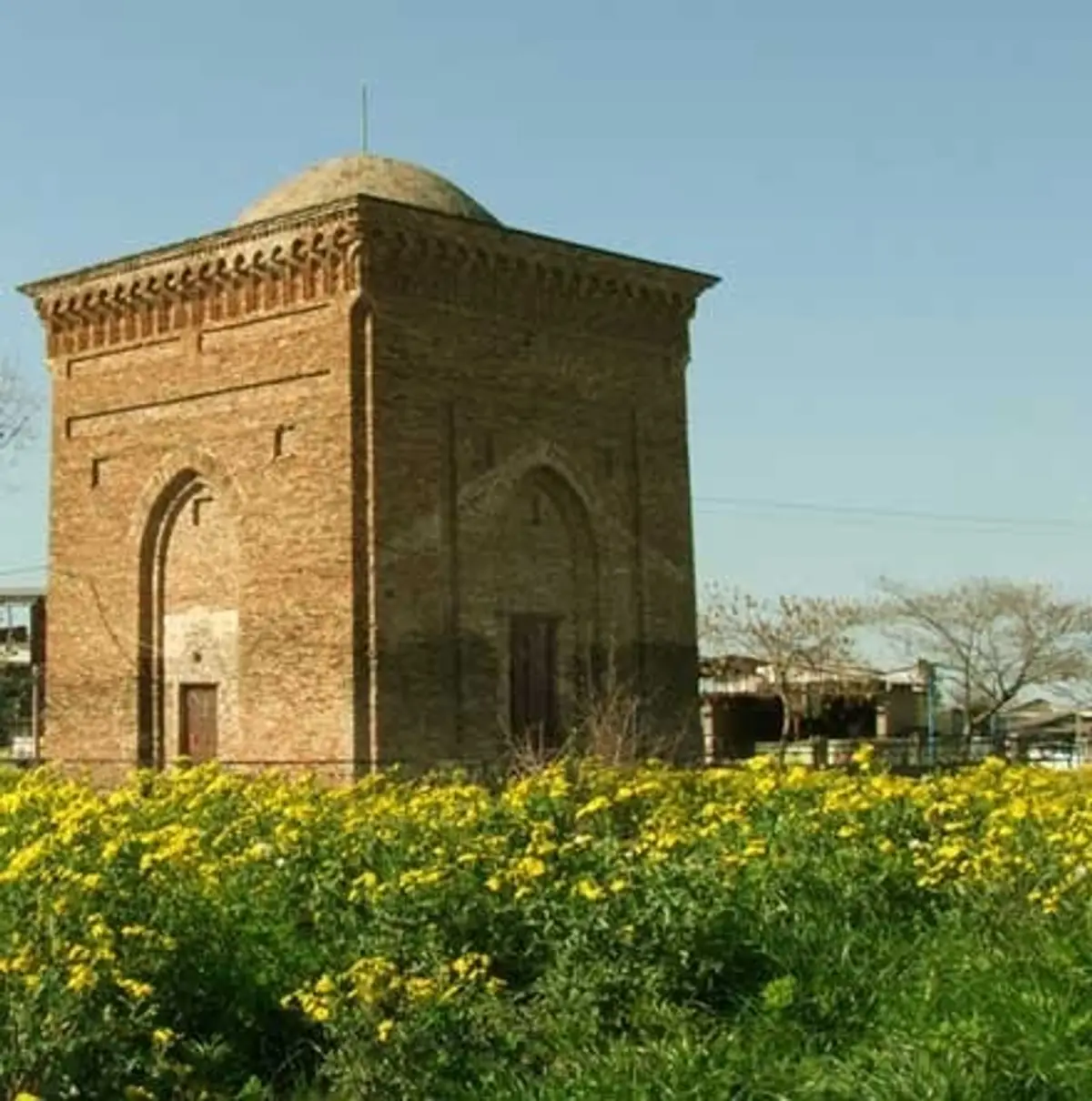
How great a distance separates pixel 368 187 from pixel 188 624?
6.31 metres

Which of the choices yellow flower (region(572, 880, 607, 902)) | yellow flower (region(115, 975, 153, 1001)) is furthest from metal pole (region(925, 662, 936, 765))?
yellow flower (region(115, 975, 153, 1001))

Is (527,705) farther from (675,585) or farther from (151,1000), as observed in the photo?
(151,1000)

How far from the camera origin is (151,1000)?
7773 millimetres

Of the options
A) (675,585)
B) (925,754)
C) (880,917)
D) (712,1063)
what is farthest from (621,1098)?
(925,754)

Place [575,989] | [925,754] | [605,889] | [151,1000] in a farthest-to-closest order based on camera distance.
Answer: [925,754] < [605,889] < [575,989] < [151,1000]

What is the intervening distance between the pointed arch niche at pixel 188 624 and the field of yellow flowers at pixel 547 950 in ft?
46.7

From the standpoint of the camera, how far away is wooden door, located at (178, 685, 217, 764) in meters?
25.6

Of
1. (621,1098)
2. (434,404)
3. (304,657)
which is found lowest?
(621,1098)

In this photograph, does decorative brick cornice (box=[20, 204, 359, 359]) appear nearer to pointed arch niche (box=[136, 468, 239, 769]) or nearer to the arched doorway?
pointed arch niche (box=[136, 468, 239, 769])

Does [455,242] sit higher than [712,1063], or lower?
higher

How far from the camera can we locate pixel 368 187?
26703mm

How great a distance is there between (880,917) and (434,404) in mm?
15860

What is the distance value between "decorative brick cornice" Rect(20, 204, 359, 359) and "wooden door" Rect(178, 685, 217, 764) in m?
4.75

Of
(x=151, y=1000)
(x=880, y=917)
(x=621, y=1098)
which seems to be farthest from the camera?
(x=880, y=917)
